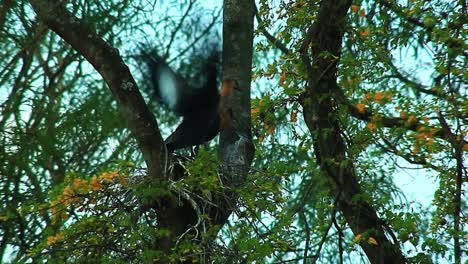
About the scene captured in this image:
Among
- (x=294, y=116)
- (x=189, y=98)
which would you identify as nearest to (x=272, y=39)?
(x=294, y=116)

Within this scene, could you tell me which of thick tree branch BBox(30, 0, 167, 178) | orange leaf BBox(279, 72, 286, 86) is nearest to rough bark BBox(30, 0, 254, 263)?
thick tree branch BBox(30, 0, 167, 178)

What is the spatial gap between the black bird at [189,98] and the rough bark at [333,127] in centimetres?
63

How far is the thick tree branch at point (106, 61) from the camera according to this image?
4102 millimetres

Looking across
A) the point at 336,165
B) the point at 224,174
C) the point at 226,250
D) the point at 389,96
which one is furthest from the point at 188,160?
the point at 389,96

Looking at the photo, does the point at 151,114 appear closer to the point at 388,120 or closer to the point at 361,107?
the point at 361,107

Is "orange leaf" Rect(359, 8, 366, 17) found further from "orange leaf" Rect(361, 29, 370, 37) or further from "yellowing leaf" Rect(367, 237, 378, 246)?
"yellowing leaf" Rect(367, 237, 378, 246)

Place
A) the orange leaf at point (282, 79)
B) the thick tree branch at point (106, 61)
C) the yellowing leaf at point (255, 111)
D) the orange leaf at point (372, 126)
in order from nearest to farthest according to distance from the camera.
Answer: the thick tree branch at point (106, 61) → the orange leaf at point (372, 126) → the orange leaf at point (282, 79) → the yellowing leaf at point (255, 111)

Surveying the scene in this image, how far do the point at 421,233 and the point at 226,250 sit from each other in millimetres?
1415

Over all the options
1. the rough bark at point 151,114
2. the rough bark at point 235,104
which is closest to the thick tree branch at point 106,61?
the rough bark at point 151,114

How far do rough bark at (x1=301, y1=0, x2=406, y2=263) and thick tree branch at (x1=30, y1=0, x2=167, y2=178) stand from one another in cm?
99

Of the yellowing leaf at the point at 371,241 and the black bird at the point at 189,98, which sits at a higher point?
the black bird at the point at 189,98

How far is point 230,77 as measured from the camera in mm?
4797

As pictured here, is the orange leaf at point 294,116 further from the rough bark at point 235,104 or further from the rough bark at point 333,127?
the rough bark at point 235,104

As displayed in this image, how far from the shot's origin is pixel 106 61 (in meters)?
4.12
